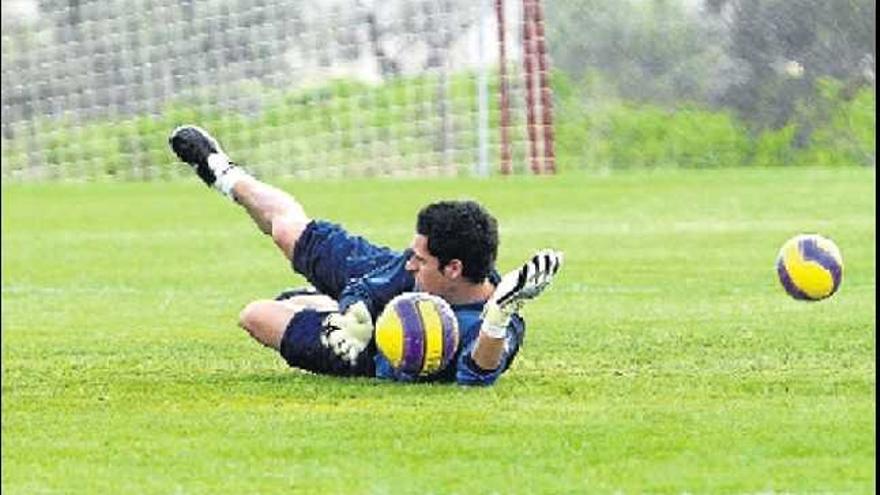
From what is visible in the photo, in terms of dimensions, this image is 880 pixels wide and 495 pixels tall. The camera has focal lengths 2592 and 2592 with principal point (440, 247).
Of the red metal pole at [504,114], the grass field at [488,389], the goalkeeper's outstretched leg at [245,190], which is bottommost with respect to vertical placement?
the red metal pole at [504,114]

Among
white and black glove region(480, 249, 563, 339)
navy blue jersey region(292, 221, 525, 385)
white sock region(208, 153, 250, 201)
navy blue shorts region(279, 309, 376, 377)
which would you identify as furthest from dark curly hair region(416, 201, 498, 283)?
white sock region(208, 153, 250, 201)

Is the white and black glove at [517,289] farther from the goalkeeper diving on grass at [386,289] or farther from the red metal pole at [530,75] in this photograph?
the red metal pole at [530,75]

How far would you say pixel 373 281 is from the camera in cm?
938

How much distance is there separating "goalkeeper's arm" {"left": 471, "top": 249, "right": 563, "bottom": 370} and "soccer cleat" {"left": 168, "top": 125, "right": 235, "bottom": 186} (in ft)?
5.40

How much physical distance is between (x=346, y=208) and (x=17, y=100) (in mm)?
5661

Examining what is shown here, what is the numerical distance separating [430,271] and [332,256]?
69cm

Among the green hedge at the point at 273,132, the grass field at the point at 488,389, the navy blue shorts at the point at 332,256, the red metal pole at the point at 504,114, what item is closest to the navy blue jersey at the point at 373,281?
the navy blue shorts at the point at 332,256

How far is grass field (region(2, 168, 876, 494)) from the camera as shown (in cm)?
691

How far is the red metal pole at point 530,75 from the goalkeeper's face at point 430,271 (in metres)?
15.5

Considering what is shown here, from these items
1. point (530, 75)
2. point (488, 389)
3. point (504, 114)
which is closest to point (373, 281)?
point (488, 389)

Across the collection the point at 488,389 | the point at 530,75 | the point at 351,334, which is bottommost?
the point at 530,75

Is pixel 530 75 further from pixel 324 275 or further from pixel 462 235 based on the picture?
pixel 462 235

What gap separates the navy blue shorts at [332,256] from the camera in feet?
31.5

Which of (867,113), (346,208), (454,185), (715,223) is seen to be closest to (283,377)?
(715,223)
